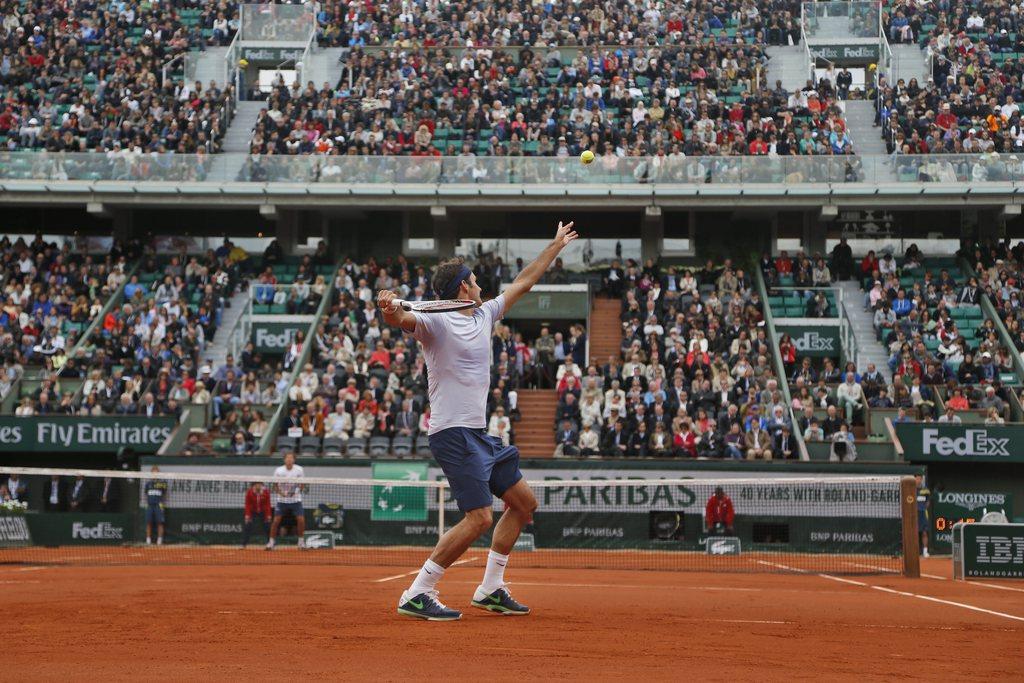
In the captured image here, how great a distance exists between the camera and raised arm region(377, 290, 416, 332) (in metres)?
8.07

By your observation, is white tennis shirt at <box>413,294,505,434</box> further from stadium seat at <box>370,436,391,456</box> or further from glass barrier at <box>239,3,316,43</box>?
glass barrier at <box>239,3,316,43</box>

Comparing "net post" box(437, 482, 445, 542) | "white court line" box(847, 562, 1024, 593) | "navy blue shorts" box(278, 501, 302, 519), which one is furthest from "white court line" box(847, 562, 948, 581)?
"navy blue shorts" box(278, 501, 302, 519)

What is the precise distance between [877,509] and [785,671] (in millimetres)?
A: 17962

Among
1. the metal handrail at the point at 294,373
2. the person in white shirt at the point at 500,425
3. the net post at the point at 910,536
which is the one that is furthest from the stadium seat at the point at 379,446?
the net post at the point at 910,536

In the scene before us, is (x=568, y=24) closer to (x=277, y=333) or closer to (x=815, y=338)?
(x=815, y=338)

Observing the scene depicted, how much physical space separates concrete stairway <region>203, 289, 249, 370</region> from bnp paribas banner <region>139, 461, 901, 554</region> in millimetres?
8784

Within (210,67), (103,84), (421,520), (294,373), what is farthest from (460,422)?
A: (210,67)

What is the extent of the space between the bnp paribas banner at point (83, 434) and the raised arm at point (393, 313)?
74.6 feet

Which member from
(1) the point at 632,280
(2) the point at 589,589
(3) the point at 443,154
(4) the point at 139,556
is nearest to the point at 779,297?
(1) the point at 632,280

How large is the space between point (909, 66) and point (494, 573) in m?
35.5

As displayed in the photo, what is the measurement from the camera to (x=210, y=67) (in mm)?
43031

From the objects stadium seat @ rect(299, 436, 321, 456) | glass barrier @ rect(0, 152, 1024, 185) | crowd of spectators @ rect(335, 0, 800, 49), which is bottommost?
stadium seat @ rect(299, 436, 321, 456)

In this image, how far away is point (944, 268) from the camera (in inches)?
1453

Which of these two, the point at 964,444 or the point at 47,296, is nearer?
the point at 964,444
